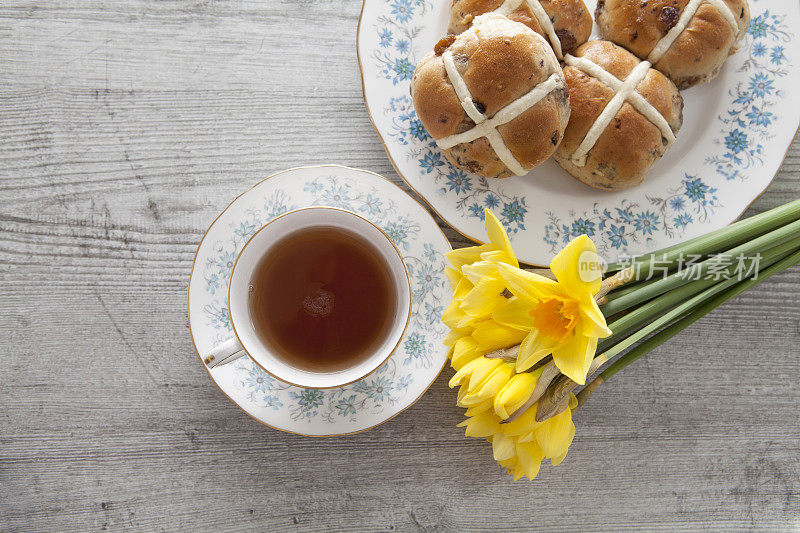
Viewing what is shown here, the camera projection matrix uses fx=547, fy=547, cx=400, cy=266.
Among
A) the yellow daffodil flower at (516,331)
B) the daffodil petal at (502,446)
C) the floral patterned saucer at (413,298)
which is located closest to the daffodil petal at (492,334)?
the yellow daffodil flower at (516,331)

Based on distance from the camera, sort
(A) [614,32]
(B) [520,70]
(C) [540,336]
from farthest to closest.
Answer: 1. (A) [614,32]
2. (B) [520,70]
3. (C) [540,336]

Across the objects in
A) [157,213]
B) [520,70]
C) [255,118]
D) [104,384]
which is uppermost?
[520,70]

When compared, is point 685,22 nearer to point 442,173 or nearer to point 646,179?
point 646,179

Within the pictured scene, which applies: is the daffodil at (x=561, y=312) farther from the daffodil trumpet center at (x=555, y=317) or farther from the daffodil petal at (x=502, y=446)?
the daffodil petal at (x=502, y=446)

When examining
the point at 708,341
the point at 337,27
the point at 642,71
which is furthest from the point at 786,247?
the point at 337,27

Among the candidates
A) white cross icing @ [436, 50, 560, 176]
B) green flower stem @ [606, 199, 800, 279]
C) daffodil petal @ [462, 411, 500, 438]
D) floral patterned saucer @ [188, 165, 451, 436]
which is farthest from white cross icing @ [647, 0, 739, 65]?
daffodil petal @ [462, 411, 500, 438]

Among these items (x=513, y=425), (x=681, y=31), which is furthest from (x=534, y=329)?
(x=681, y=31)

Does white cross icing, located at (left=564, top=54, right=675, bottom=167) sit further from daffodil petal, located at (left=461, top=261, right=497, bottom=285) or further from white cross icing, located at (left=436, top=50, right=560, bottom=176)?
daffodil petal, located at (left=461, top=261, right=497, bottom=285)

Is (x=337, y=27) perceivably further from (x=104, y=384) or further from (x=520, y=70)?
(x=104, y=384)
